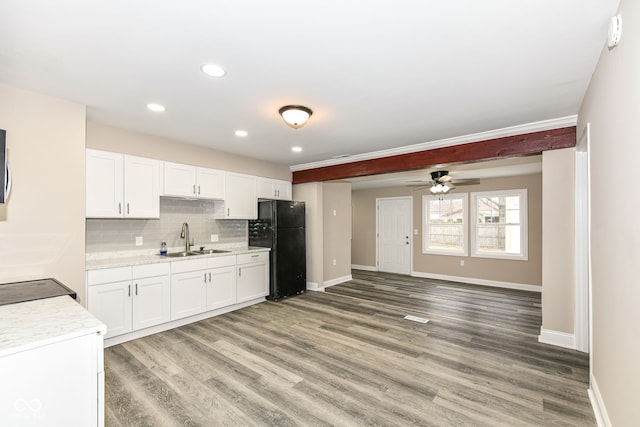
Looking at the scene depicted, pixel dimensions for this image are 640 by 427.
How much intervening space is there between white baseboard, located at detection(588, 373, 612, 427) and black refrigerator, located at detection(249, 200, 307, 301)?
391 centimetres

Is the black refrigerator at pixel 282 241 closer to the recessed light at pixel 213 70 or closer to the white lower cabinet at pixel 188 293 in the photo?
the white lower cabinet at pixel 188 293

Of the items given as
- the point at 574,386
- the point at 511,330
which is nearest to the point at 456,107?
the point at 574,386

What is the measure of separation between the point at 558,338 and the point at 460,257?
11.7 ft

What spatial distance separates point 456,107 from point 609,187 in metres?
1.44

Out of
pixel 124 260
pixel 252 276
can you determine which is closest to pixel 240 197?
pixel 252 276

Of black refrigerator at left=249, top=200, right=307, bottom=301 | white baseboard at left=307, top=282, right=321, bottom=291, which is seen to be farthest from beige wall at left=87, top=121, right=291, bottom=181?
white baseboard at left=307, top=282, right=321, bottom=291

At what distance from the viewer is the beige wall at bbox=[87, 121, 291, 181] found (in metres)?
3.34

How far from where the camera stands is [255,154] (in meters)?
4.79

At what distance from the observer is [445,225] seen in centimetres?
703

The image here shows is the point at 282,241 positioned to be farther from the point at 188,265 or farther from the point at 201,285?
the point at 188,265

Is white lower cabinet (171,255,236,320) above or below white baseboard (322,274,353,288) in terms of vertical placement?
above

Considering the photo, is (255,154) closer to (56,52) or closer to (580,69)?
(56,52)

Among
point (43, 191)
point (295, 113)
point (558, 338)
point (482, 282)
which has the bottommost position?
point (482, 282)

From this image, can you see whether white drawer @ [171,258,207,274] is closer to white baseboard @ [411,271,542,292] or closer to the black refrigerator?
the black refrigerator
